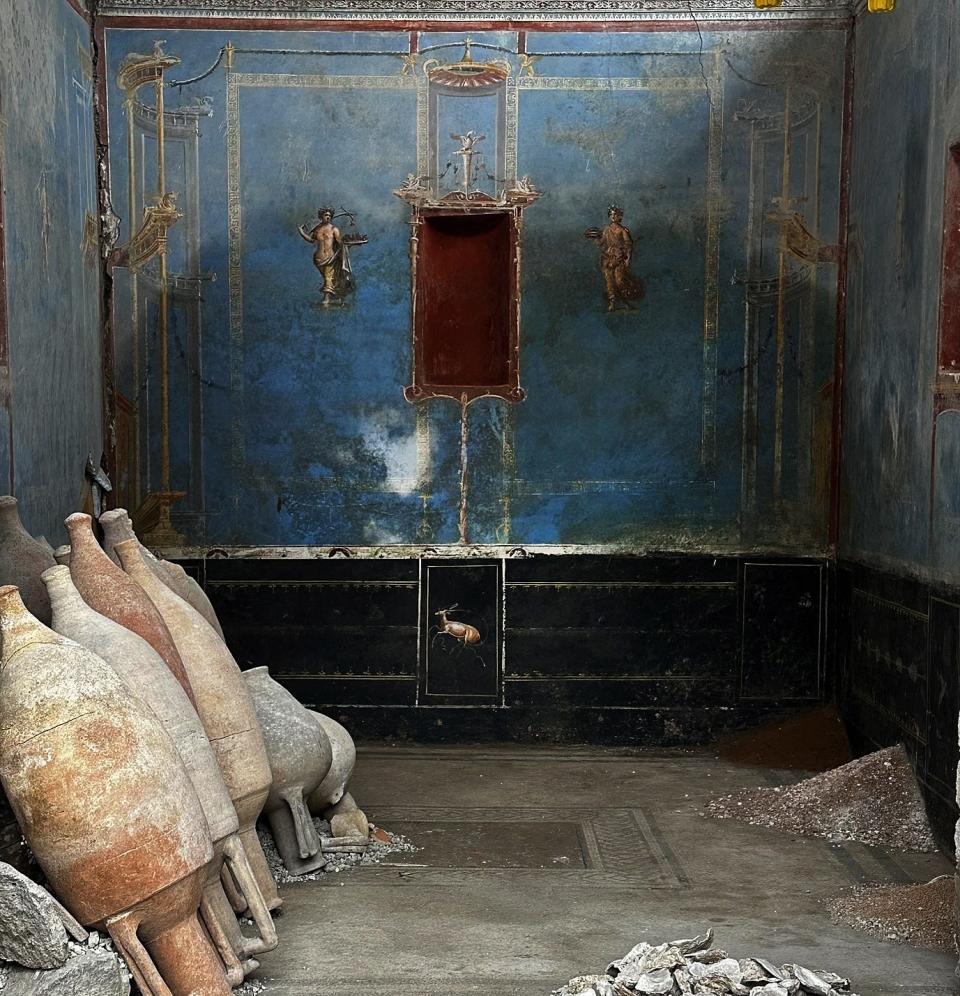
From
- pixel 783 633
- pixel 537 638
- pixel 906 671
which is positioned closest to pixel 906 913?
pixel 906 671

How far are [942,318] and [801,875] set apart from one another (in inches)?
114

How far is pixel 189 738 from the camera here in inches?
194

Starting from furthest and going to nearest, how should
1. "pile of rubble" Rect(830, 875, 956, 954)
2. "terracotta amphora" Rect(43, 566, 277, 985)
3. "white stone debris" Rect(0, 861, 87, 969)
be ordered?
1. "pile of rubble" Rect(830, 875, 956, 954)
2. "terracotta amphora" Rect(43, 566, 277, 985)
3. "white stone debris" Rect(0, 861, 87, 969)

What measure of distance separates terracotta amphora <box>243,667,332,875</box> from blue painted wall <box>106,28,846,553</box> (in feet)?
9.25

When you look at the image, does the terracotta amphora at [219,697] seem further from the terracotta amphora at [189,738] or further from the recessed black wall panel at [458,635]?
the recessed black wall panel at [458,635]

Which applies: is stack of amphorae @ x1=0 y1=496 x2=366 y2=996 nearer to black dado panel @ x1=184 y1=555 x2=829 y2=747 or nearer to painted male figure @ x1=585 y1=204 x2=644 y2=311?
black dado panel @ x1=184 y1=555 x2=829 y2=747

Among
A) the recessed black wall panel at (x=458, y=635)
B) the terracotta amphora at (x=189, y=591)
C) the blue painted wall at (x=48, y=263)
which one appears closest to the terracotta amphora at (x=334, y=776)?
the terracotta amphora at (x=189, y=591)

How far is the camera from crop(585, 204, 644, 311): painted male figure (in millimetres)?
8977

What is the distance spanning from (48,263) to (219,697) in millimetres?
3129

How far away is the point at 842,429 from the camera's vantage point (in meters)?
8.92

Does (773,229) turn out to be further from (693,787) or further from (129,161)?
(129,161)

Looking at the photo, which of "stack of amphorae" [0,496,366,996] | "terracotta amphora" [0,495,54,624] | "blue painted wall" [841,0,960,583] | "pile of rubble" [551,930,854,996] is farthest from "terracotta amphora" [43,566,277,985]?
"blue painted wall" [841,0,960,583]

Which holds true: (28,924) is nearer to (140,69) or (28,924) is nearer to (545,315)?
(545,315)

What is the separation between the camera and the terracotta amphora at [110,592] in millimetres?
5129
